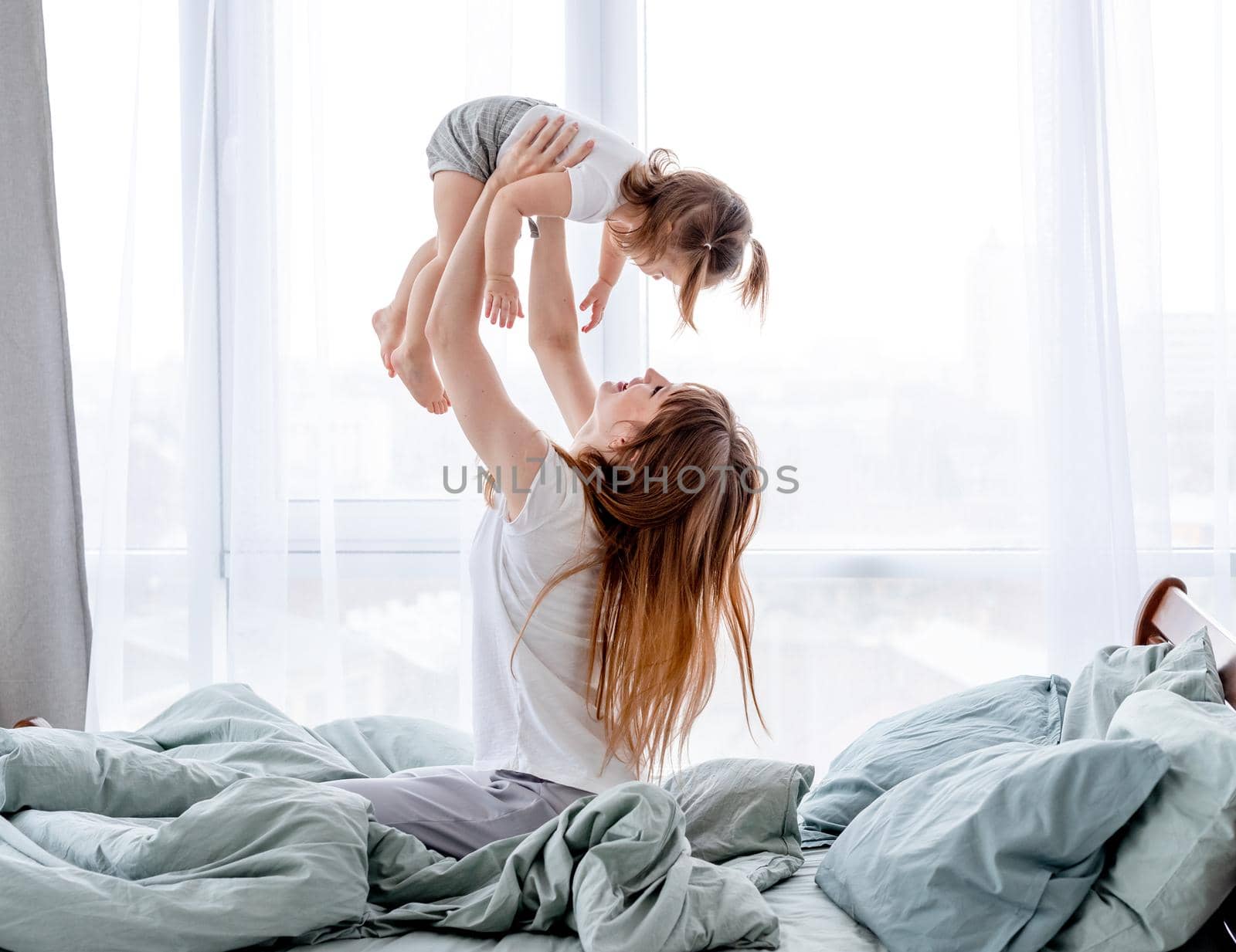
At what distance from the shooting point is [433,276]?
5.55 feet

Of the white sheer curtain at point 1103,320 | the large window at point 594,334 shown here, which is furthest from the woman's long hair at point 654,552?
the white sheer curtain at point 1103,320

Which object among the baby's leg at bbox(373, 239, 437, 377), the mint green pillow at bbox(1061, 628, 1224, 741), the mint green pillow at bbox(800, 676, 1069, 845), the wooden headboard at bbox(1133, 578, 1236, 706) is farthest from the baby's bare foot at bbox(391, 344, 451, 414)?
the wooden headboard at bbox(1133, 578, 1236, 706)

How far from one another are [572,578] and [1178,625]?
39.1 inches

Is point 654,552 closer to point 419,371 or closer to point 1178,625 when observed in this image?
point 419,371

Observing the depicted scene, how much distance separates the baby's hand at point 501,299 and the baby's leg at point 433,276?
0.20 metres

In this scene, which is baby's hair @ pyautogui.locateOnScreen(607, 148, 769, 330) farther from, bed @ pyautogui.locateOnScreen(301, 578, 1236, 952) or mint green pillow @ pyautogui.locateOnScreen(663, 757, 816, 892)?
bed @ pyautogui.locateOnScreen(301, 578, 1236, 952)

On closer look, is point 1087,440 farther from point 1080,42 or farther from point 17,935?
point 17,935

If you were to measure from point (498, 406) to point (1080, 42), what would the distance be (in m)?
1.68

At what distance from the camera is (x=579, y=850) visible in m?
1.32

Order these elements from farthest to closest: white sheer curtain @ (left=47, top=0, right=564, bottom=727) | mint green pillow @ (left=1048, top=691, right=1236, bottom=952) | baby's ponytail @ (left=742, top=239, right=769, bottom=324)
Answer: white sheer curtain @ (left=47, top=0, right=564, bottom=727), baby's ponytail @ (left=742, top=239, right=769, bottom=324), mint green pillow @ (left=1048, top=691, right=1236, bottom=952)

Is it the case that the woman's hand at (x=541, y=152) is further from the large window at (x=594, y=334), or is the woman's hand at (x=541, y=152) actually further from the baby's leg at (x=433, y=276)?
the large window at (x=594, y=334)

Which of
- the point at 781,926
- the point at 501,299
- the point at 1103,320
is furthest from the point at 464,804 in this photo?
the point at 1103,320

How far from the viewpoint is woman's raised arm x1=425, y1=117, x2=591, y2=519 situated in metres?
1.45

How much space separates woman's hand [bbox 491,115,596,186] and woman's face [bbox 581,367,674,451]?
1.09 ft
